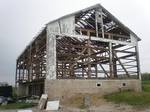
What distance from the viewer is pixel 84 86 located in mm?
23359

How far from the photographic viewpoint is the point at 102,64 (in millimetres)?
28031

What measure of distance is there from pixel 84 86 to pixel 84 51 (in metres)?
4.13

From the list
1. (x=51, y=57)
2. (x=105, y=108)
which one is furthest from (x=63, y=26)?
(x=105, y=108)

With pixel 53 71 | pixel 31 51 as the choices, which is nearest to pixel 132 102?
pixel 53 71

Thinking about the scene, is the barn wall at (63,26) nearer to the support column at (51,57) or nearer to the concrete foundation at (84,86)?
the support column at (51,57)

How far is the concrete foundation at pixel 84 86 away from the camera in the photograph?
860 inches

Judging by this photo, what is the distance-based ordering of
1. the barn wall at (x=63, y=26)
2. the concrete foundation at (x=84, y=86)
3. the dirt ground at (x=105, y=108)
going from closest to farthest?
1. the dirt ground at (x=105, y=108)
2. the concrete foundation at (x=84, y=86)
3. the barn wall at (x=63, y=26)

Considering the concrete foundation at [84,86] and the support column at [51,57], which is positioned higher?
the support column at [51,57]

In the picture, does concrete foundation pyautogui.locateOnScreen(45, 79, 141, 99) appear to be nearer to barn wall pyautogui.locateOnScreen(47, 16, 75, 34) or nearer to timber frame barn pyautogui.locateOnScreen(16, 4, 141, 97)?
timber frame barn pyautogui.locateOnScreen(16, 4, 141, 97)

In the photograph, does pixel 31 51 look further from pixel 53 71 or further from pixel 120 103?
pixel 120 103

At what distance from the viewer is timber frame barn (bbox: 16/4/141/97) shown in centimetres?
2277

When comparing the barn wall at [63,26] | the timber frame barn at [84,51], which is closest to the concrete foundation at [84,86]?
the timber frame barn at [84,51]

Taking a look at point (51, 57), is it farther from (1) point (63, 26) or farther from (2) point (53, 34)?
(1) point (63, 26)

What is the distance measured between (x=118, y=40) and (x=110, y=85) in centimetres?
567
